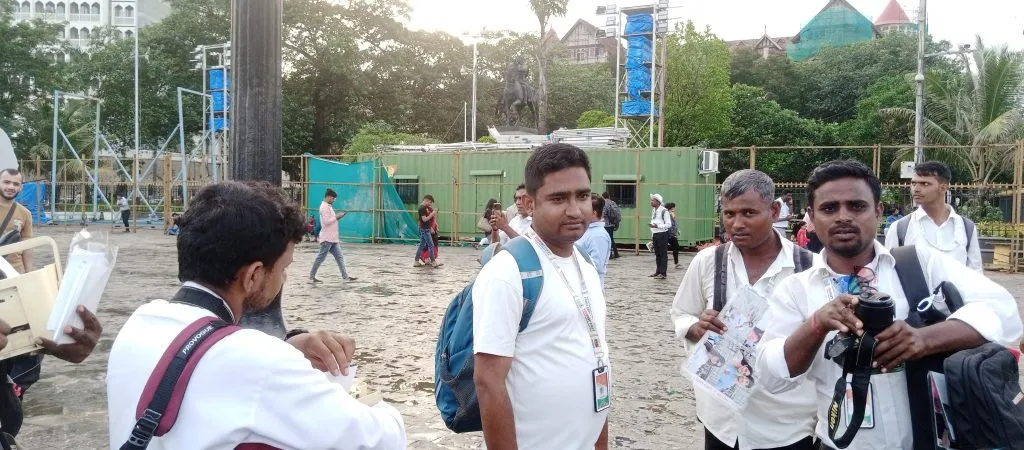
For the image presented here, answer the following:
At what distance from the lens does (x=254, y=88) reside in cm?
269

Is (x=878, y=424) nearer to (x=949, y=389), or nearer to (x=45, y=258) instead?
(x=949, y=389)

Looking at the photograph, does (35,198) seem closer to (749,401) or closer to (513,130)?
(513,130)

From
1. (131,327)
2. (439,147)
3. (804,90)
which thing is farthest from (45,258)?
(804,90)

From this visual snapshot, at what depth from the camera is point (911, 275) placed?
2.18 meters

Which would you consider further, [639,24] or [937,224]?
[639,24]

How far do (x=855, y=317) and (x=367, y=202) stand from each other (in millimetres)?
21204

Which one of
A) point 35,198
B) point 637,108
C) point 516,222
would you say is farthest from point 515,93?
point 35,198

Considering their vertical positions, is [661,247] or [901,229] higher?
[901,229]

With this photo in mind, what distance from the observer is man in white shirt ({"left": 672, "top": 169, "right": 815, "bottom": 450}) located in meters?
2.79

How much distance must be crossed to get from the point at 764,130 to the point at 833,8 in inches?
1584

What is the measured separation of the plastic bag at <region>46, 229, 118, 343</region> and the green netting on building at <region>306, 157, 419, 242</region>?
1989cm

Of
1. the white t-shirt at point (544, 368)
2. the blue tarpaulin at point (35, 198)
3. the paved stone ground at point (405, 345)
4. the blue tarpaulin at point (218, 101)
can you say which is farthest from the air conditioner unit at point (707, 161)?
the blue tarpaulin at point (35, 198)

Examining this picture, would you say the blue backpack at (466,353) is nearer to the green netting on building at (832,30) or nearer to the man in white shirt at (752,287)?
the man in white shirt at (752,287)

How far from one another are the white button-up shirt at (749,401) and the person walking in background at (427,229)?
38.2 feet
